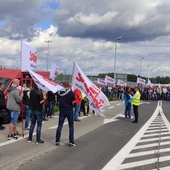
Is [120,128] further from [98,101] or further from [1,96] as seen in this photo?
[1,96]

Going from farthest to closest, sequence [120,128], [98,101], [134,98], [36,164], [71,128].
A: 1. [134,98]
2. [120,128]
3. [98,101]
4. [71,128]
5. [36,164]

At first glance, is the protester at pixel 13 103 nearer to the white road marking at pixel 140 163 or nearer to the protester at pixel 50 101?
the white road marking at pixel 140 163

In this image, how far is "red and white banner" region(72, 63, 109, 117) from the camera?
38.8 feet

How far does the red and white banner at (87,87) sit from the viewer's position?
11.8 m

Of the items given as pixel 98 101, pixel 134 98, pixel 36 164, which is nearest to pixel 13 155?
pixel 36 164

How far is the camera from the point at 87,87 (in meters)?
12.1

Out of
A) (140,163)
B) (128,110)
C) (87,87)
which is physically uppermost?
(87,87)

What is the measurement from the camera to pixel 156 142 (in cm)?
1051

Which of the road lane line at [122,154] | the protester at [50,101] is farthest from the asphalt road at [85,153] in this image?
the protester at [50,101]

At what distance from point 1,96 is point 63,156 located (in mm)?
3973

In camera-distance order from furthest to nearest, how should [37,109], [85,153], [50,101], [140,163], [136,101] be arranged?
1. [136,101]
2. [50,101]
3. [37,109]
4. [85,153]
5. [140,163]

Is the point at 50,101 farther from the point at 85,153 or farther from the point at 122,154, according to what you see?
the point at 122,154

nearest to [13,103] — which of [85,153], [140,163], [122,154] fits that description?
[85,153]

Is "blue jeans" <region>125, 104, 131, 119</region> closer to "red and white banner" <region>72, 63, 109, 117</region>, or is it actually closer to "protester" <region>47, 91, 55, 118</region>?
"protester" <region>47, 91, 55, 118</region>
